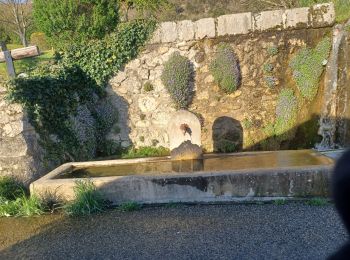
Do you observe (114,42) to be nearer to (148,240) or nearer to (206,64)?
(206,64)

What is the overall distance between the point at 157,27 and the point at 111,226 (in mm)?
4949

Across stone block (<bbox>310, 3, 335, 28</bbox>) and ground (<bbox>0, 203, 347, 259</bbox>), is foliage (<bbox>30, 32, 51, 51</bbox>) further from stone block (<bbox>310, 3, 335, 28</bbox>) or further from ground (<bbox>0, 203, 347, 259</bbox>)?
ground (<bbox>0, 203, 347, 259</bbox>)

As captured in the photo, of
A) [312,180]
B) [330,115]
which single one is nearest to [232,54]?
[330,115]

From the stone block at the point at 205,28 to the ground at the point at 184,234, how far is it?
432cm

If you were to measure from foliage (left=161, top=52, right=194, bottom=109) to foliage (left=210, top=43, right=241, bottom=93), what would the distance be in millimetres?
564

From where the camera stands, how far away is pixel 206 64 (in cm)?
764

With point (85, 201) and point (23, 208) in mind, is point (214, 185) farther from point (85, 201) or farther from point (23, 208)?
point (23, 208)

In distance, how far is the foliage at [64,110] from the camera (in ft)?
19.3

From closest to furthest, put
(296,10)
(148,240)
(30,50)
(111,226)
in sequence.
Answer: (148,240), (111,226), (30,50), (296,10)

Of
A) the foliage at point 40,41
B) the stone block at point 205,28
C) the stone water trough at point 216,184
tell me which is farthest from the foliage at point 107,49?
the foliage at point 40,41

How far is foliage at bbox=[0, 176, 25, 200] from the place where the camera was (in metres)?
5.12

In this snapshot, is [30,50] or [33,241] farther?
[30,50]

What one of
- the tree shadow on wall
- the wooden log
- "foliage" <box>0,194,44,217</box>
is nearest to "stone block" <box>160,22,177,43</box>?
the tree shadow on wall

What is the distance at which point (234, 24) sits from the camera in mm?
7340
